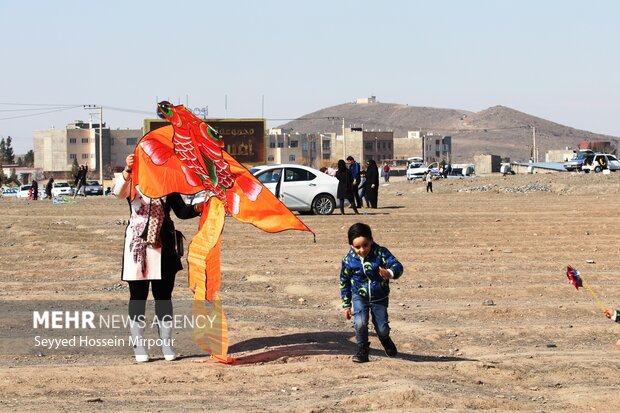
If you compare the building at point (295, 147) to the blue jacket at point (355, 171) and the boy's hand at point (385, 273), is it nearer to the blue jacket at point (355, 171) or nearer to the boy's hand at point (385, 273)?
the blue jacket at point (355, 171)

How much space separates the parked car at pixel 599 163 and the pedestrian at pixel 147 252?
61.8 meters

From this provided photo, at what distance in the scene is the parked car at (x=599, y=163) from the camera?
71.2 metres

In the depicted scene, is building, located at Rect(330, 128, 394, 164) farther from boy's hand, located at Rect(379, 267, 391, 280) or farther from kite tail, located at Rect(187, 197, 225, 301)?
boy's hand, located at Rect(379, 267, 391, 280)

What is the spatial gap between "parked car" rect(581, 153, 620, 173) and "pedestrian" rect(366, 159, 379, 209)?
38.8m

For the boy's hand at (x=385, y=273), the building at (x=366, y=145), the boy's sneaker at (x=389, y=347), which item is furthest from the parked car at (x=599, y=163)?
the building at (x=366, y=145)

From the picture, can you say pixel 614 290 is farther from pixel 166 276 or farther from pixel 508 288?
pixel 166 276

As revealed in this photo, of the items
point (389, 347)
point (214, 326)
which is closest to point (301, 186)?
point (389, 347)

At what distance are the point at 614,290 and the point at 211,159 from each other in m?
7.16

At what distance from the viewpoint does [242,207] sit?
10.6 meters

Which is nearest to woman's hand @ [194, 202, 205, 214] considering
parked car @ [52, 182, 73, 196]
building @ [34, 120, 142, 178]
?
parked car @ [52, 182, 73, 196]

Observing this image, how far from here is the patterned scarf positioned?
1048 cm

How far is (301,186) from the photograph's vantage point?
30.3 metres

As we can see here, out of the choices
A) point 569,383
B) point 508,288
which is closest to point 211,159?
point 569,383

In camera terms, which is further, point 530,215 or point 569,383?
point 530,215
